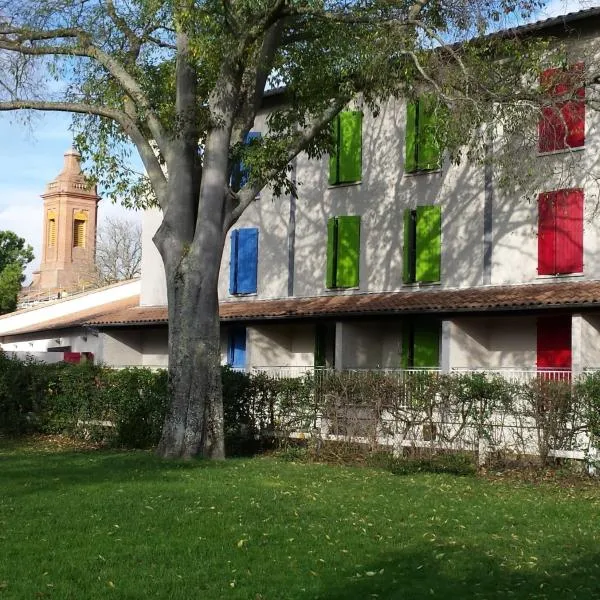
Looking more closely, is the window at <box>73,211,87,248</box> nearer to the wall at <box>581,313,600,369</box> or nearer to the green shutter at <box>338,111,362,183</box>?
the green shutter at <box>338,111,362,183</box>

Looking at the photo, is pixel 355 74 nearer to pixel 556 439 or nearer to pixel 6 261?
pixel 556 439

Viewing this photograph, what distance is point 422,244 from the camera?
2402 centimetres

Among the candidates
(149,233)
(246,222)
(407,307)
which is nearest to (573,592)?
(407,307)

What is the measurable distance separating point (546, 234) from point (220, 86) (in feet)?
28.1

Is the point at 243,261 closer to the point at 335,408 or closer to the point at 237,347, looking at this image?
the point at 237,347

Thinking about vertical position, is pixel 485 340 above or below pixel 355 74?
below

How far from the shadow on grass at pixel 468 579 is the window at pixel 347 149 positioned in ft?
58.3

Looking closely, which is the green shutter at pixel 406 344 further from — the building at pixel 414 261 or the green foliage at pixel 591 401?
the green foliage at pixel 591 401

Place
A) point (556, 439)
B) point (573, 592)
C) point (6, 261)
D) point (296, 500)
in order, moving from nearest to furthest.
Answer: point (573, 592) < point (296, 500) < point (556, 439) < point (6, 261)

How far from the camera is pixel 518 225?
2209cm

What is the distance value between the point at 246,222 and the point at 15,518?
63.0 feet

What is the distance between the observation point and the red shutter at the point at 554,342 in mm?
21359

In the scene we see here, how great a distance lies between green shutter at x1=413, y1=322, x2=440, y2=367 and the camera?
23470mm

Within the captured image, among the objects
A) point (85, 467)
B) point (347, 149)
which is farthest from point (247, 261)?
point (85, 467)
